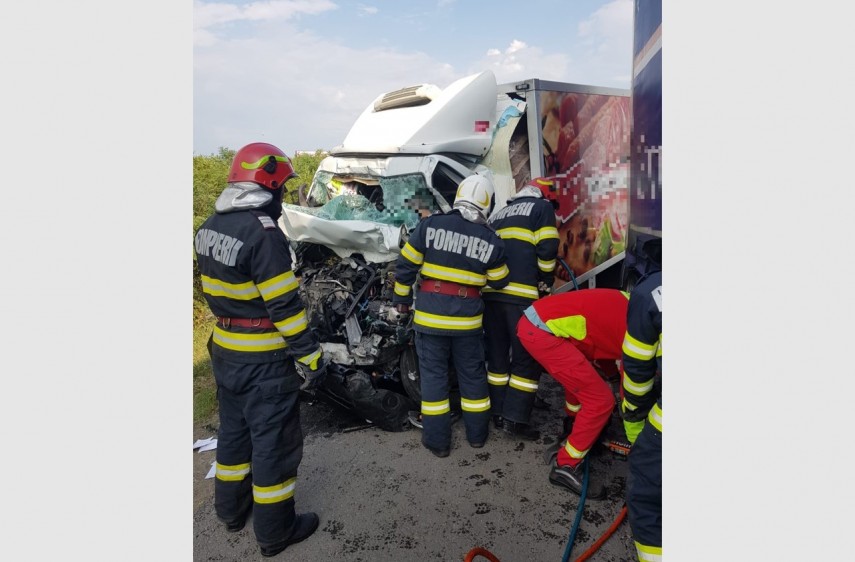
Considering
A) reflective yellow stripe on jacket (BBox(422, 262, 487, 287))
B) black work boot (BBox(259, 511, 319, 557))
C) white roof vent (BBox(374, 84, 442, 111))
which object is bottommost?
black work boot (BBox(259, 511, 319, 557))

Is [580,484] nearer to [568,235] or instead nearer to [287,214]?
[568,235]

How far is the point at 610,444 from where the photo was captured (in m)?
3.69

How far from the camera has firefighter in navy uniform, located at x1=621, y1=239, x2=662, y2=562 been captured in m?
2.17

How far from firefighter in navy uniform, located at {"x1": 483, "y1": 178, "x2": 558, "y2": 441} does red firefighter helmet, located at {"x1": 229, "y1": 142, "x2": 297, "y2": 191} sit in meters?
1.95

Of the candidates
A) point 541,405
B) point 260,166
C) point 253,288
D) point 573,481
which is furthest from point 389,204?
point 573,481

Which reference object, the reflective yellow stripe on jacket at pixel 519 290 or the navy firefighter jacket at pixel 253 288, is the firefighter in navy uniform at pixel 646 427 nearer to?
the navy firefighter jacket at pixel 253 288

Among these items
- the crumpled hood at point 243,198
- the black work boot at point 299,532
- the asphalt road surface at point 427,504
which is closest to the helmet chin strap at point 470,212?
the crumpled hood at point 243,198

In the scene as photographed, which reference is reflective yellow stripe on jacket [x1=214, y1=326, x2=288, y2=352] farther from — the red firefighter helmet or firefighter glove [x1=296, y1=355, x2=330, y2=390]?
the red firefighter helmet

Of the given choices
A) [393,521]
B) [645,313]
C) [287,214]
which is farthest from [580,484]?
[287,214]

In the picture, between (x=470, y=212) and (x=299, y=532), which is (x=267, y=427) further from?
(x=470, y=212)

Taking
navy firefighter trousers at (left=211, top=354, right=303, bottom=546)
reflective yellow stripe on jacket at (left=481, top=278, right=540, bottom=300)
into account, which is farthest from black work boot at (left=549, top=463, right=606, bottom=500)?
navy firefighter trousers at (left=211, top=354, right=303, bottom=546)

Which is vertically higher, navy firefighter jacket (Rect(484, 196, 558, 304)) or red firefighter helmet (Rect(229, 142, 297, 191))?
red firefighter helmet (Rect(229, 142, 297, 191))

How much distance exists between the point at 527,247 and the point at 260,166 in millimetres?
2241

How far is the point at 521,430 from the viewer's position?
410 centimetres
